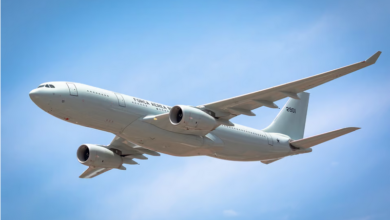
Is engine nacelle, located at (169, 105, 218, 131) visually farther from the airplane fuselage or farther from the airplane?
the airplane fuselage

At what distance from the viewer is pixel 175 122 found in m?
29.3

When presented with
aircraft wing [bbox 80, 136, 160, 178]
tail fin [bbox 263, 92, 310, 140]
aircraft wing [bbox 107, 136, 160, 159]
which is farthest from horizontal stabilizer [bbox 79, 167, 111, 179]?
tail fin [bbox 263, 92, 310, 140]

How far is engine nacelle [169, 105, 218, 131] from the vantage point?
95.0 feet

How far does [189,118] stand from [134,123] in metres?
3.56

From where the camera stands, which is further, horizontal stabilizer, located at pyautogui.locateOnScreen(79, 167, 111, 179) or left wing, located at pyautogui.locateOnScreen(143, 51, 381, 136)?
horizontal stabilizer, located at pyautogui.locateOnScreen(79, 167, 111, 179)

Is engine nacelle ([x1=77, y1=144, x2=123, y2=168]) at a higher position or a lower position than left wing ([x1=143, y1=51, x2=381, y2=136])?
lower

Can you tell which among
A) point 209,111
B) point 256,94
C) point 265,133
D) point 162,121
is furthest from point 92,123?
point 265,133

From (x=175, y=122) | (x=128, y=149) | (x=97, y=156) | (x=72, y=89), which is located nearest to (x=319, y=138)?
(x=175, y=122)

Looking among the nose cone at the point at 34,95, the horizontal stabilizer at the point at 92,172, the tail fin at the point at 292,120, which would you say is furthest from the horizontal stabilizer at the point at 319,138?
the nose cone at the point at 34,95

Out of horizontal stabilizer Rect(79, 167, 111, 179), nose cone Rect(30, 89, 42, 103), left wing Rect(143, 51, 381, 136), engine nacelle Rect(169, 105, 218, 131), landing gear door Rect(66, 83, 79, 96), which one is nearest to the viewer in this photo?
left wing Rect(143, 51, 381, 136)

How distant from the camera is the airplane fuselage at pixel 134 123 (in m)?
28.2

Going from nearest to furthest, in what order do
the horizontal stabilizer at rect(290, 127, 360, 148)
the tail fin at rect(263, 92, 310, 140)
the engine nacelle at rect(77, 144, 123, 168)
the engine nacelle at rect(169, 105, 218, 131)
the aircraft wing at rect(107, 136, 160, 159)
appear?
Answer: the engine nacelle at rect(169, 105, 218, 131), the horizontal stabilizer at rect(290, 127, 360, 148), the engine nacelle at rect(77, 144, 123, 168), the aircraft wing at rect(107, 136, 160, 159), the tail fin at rect(263, 92, 310, 140)

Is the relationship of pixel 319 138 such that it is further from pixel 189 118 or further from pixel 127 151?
pixel 127 151

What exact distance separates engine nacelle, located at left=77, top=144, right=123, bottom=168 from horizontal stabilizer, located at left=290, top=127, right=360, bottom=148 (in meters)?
13.9
